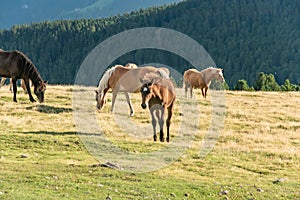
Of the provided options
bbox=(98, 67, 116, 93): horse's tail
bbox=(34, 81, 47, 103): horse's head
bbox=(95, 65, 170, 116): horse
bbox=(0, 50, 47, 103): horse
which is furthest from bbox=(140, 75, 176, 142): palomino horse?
bbox=(0, 50, 47, 103): horse

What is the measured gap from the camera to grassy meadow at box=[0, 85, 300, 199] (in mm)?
12430

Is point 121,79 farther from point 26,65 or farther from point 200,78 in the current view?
point 200,78

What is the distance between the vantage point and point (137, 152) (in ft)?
56.0

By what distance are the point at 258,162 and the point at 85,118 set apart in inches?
387

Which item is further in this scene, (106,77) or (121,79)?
(106,77)

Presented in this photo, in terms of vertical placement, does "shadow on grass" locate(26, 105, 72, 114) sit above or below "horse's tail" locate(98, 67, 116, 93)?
below

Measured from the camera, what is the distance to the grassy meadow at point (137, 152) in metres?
12.4

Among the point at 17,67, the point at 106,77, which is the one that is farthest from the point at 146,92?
the point at 17,67

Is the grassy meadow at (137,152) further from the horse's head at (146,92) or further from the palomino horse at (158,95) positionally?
the horse's head at (146,92)

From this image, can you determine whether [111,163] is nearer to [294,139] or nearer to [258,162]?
[258,162]

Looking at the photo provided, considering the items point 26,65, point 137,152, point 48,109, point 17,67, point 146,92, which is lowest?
point 137,152

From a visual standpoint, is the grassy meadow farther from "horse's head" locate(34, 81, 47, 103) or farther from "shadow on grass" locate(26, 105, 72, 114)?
"horse's head" locate(34, 81, 47, 103)

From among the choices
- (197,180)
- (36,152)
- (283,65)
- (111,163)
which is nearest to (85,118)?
(36,152)

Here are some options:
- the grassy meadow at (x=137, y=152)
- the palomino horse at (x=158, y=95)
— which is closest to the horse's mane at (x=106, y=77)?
the grassy meadow at (x=137, y=152)
